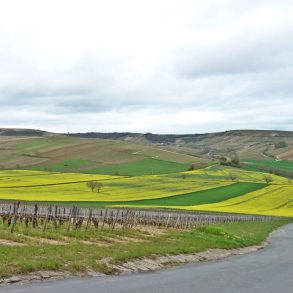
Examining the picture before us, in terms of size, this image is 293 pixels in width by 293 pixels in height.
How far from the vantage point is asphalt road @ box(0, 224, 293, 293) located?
18.1 metres

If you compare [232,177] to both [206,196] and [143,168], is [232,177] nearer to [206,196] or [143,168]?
[143,168]

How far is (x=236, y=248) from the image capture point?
117ft

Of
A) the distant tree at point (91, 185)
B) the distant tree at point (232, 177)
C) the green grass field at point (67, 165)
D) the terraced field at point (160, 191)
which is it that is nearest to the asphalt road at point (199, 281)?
the terraced field at point (160, 191)

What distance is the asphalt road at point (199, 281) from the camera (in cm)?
1812

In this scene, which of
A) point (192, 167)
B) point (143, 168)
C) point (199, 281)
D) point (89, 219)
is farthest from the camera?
point (192, 167)

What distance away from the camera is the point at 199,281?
2108 centimetres

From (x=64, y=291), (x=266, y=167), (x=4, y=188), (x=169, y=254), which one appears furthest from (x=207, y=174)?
(x=64, y=291)

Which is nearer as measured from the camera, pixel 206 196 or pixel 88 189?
pixel 206 196

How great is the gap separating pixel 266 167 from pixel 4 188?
305 ft

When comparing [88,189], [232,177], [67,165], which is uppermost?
[67,165]

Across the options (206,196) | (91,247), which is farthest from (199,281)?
(206,196)

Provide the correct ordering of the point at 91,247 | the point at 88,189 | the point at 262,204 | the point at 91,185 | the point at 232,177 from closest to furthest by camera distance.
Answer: the point at 91,247
the point at 262,204
the point at 91,185
the point at 88,189
the point at 232,177

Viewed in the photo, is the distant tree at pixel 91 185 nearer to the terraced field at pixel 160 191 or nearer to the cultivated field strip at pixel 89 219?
the terraced field at pixel 160 191

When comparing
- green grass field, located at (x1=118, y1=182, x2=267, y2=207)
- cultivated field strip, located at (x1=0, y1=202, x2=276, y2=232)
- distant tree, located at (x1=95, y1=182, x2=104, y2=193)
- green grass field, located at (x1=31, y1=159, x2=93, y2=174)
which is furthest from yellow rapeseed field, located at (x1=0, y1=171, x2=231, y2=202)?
cultivated field strip, located at (x1=0, y1=202, x2=276, y2=232)
